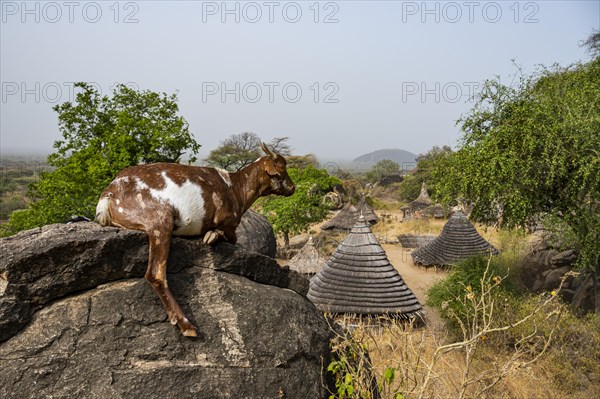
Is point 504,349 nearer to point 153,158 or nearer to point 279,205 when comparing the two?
point 153,158

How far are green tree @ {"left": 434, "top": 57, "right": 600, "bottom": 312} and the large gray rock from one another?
8337mm

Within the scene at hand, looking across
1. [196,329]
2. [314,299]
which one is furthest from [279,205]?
[196,329]

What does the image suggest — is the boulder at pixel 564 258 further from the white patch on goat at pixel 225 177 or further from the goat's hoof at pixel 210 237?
the goat's hoof at pixel 210 237

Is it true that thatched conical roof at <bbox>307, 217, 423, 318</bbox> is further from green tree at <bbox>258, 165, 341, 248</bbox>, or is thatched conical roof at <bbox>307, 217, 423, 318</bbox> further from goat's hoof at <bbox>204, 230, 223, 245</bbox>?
green tree at <bbox>258, 165, 341, 248</bbox>

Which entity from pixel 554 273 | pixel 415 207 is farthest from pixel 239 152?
pixel 554 273

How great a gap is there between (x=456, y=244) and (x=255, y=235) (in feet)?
36.9

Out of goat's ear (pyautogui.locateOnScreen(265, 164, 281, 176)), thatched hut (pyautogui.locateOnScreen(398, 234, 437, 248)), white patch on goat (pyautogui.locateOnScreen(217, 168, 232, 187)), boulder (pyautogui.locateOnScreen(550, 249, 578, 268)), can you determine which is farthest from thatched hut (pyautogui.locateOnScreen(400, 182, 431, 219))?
white patch on goat (pyautogui.locateOnScreen(217, 168, 232, 187))

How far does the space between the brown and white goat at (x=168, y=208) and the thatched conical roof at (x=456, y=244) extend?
16.7m

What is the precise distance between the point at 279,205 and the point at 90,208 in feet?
36.8

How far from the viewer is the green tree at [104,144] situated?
534 inches

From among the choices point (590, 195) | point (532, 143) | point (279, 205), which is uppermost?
point (532, 143)

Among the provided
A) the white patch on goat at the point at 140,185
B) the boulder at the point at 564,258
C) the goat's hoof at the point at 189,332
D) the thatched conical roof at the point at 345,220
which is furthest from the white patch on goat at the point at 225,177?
the thatched conical roof at the point at 345,220

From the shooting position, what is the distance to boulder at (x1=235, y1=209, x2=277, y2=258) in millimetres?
11539

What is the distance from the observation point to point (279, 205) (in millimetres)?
22859
